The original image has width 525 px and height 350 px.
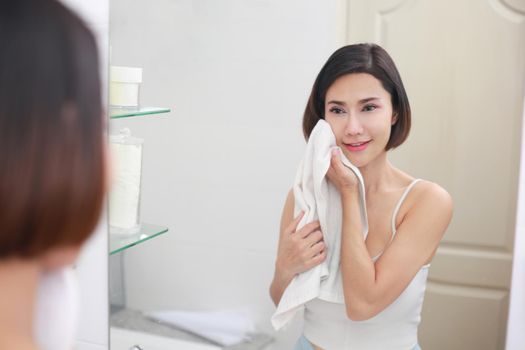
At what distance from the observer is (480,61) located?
42.6 inches

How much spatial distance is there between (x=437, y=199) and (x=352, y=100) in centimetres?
24

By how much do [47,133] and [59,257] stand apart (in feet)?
0.28

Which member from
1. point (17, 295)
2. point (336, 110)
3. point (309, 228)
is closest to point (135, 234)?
point (309, 228)

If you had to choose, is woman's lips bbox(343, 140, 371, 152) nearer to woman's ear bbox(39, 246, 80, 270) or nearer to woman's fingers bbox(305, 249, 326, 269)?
woman's fingers bbox(305, 249, 326, 269)

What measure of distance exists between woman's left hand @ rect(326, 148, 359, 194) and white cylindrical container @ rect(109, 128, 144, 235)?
0.35 meters

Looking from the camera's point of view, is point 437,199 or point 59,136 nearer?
point 59,136

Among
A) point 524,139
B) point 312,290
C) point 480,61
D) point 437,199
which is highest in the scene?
point 480,61

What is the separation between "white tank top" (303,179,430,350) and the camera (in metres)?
1.10

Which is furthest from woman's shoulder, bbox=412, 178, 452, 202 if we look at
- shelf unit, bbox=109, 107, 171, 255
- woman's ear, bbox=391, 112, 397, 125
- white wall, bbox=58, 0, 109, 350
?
white wall, bbox=58, 0, 109, 350

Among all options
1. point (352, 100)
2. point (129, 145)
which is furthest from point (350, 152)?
point (129, 145)

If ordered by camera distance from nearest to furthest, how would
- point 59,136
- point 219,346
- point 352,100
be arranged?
1. point 59,136
2. point 352,100
3. point 219,346

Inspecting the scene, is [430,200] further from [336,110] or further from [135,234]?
[135,234]

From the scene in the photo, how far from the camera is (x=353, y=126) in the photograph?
1.01 m

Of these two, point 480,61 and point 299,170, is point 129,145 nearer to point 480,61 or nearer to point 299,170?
point 299,170
